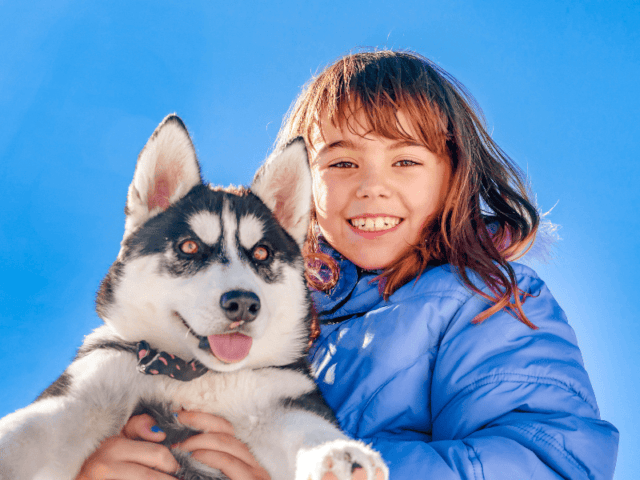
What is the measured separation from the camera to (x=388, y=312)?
7.30 feet

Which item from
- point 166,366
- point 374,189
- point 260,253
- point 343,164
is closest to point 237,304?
point 166,366

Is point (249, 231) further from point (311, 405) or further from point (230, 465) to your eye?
point (230, 465)

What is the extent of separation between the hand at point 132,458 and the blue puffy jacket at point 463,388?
0.79m

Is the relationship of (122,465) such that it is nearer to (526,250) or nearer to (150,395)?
(150,395)

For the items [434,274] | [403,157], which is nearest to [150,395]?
[434,274]

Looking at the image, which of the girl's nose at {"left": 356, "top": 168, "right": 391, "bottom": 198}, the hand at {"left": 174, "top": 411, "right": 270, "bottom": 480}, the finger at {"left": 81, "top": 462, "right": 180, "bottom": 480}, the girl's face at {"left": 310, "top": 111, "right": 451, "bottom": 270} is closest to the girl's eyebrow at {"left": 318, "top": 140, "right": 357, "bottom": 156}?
the girl's face at {"left": 310, "top": 111, "right": 451, "bottom": 270}

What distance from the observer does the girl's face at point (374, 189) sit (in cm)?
254

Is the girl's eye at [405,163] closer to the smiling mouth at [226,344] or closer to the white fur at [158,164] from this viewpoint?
the white fur at [158,164]

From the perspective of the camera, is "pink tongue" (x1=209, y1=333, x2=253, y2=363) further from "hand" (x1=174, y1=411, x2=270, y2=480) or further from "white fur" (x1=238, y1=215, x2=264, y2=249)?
"white fur" (x1=238, y1=215, x2=264, y2=249)

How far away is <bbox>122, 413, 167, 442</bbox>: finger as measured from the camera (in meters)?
1.68

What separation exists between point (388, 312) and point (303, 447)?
0.88m

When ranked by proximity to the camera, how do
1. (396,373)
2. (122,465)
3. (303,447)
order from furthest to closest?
(396,373)
(122,465)
(303,447)

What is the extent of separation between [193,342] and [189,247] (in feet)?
1.37

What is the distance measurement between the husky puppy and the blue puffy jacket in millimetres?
267
